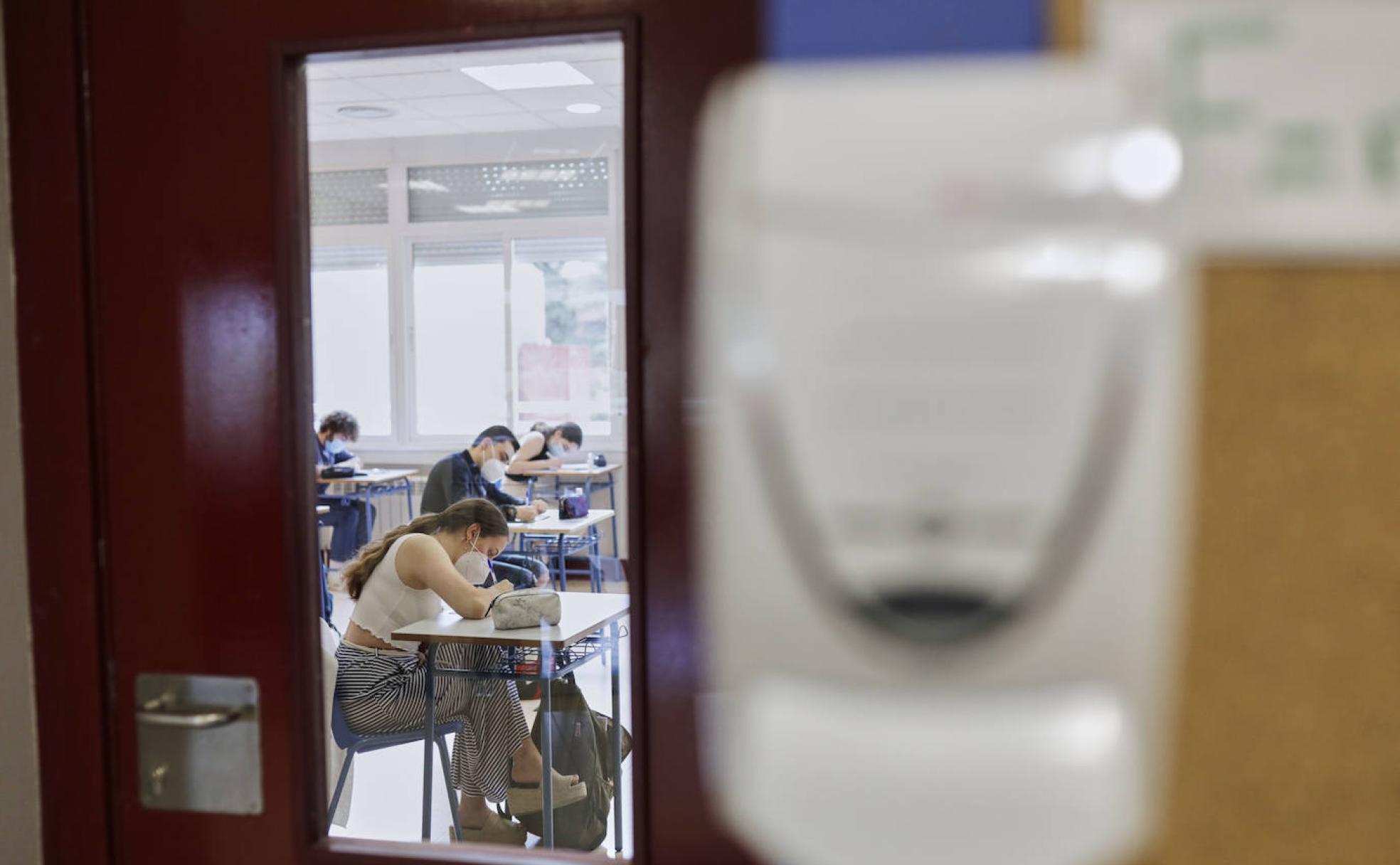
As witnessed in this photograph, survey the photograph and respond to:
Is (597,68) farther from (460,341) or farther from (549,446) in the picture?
(460,341)

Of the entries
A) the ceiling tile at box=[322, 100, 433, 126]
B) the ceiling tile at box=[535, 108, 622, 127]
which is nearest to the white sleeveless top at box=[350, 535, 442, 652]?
the ceiling tile at box=[535, 108, 622, 127]

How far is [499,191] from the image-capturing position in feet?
18.2

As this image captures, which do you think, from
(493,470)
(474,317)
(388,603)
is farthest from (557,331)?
(388,603)

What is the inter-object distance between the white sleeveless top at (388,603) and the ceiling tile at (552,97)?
84.0 inches

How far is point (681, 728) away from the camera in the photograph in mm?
886

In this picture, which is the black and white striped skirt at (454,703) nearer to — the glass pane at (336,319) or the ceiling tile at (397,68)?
the glass pane at (336,319)

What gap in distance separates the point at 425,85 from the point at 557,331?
121 centimetres

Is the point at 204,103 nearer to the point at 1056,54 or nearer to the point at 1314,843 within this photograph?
the point at 1056,54

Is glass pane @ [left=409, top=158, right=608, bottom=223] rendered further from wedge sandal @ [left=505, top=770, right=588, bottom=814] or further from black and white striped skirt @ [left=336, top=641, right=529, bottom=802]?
wedge sandal @ [left=505, top=770, right=588, bottom=814]

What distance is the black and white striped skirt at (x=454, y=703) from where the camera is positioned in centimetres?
260

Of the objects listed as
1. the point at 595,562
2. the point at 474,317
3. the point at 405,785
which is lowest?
the point at 405,785

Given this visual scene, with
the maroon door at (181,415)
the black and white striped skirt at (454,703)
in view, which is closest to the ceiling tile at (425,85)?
the black and white striped skirt at (454,703)

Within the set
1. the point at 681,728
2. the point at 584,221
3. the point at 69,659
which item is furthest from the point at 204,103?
the point at 584,221

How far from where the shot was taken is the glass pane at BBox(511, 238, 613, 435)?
3.92 m
